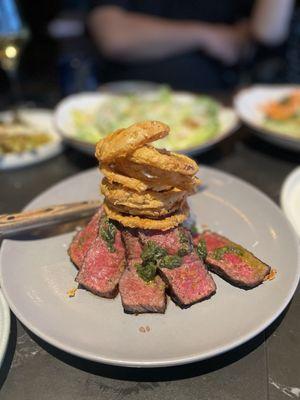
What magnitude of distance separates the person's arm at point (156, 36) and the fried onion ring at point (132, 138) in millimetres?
2771

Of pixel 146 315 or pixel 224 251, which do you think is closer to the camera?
pixel 146 315

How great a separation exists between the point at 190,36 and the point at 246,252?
2.82 m

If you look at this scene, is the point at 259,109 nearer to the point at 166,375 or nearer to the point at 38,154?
the point at 38,154

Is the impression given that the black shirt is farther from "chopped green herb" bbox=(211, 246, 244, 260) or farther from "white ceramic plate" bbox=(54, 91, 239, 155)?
"chopped green herb" bbox=(211, 246, 244, 260)

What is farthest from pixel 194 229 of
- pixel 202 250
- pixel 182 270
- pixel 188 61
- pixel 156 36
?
pixel 156 36

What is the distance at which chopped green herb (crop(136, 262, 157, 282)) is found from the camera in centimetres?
124

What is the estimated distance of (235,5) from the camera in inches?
150

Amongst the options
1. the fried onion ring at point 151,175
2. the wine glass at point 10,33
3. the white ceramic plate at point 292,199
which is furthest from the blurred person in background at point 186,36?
the fried onion ring at point 151,175

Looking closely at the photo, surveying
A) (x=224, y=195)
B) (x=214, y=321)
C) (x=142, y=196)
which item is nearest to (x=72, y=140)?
(x=224, y=195)

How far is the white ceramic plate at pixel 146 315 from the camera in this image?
1064mm

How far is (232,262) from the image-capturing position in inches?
51.3

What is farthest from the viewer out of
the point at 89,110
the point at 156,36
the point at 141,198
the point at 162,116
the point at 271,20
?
the point at 156,36

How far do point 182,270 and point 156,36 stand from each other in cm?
301

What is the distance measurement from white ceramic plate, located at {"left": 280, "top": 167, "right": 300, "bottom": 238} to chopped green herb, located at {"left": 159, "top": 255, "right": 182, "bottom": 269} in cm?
56
